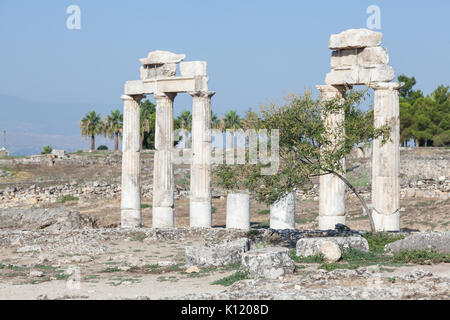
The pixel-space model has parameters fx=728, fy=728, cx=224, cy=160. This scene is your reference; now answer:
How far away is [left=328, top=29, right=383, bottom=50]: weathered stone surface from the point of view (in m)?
28.3

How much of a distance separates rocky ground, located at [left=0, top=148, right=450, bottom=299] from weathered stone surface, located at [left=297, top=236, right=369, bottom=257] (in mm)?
569

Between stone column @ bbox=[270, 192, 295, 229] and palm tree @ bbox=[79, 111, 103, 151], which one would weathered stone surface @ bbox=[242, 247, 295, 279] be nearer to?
stone column @ bbox=[270, 192, 295, 229]

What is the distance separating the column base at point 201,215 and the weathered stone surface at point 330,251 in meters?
12.1

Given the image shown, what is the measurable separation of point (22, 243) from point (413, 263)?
630 inches

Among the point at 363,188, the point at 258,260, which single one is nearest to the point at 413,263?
the point at 258,260

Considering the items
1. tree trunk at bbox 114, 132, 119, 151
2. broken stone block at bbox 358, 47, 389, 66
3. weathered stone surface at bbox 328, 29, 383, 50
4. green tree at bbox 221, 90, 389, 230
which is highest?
weathered stone surface at bbox 328, 29, 383, 50

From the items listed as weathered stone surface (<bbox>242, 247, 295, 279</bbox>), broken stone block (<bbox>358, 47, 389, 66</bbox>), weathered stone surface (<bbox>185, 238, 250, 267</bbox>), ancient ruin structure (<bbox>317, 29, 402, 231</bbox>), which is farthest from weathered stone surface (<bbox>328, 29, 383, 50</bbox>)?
weathered stone surface (<bbox>242, 247, 295, 279</bbox>)

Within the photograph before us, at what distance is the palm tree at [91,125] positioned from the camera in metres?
94.6

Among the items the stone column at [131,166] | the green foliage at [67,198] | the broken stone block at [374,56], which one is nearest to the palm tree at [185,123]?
the green foliage at [67,198]

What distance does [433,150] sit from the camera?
6278 centimetres

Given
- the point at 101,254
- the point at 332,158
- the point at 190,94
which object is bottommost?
the point at 101,254

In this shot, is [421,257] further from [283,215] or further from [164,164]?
[164,164]

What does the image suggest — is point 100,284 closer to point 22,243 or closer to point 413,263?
point 413,263
